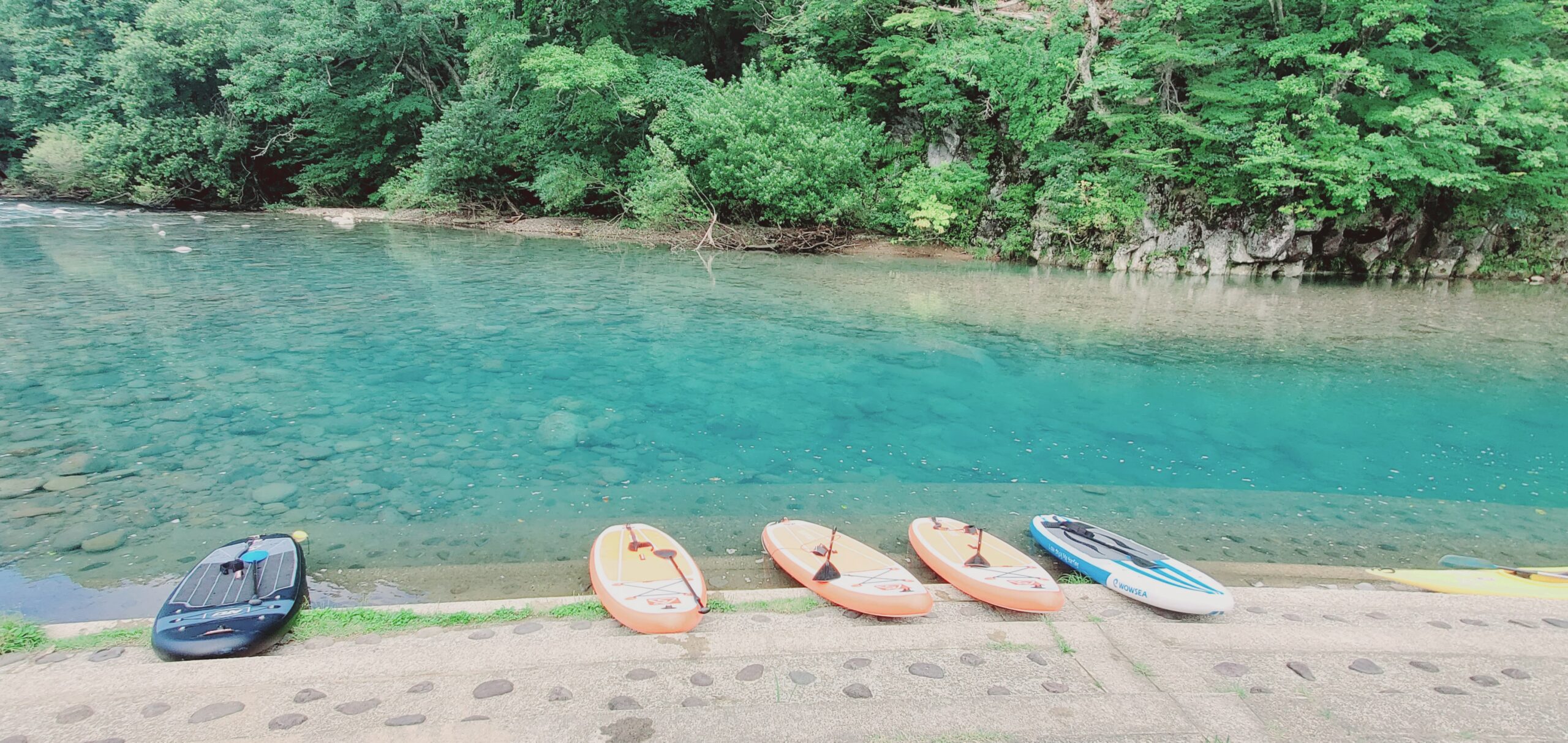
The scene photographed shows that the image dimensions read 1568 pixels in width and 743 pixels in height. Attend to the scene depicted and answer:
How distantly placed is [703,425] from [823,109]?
634 inches

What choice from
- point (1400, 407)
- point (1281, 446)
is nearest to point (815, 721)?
point (1281, 446)

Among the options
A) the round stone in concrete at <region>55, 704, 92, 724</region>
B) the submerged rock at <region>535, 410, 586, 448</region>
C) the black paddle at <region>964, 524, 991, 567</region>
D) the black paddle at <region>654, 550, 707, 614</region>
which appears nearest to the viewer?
the round stone in concrete at <region>55, 704, 92, 724</region>

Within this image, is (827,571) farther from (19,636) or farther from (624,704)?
(19,636)

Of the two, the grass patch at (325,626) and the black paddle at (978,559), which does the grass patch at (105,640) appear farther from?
the black paddle at (978,559)

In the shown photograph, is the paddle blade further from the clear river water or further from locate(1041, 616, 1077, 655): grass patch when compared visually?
locate(1041, 616, 1077, 655): grass patch

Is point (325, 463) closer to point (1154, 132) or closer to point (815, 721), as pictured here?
point (815, 721)

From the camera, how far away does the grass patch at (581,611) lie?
12.5 feet

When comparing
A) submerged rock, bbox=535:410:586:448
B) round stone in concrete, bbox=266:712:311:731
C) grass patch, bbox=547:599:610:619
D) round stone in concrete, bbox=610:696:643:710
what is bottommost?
grass patch, bbox=547:599:610:619

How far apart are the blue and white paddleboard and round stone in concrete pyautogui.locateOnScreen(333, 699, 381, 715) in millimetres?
3961

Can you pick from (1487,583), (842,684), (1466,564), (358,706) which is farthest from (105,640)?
(1466,564)

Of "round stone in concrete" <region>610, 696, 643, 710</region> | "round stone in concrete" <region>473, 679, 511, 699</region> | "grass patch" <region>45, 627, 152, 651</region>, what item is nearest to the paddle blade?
"round stone in concrete" <region>610, 696, 643, 710</region>

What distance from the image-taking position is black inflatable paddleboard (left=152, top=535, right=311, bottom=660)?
3.31 meters

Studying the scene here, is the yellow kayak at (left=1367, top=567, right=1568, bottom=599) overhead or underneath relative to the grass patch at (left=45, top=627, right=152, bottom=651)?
overhead

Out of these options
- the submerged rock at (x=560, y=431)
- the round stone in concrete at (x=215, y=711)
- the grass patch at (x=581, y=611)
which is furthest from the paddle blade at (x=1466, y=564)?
the round stone in concrete at (x=215, y=711)
